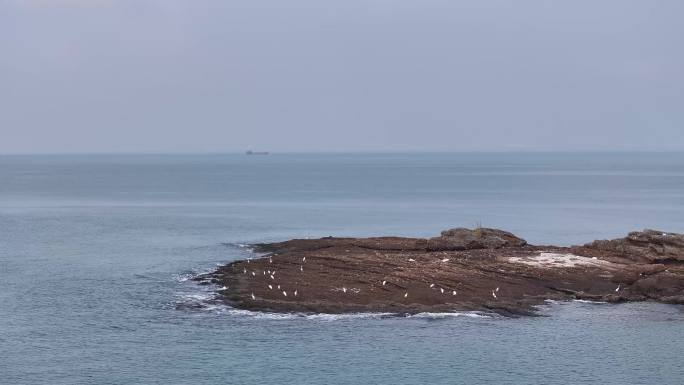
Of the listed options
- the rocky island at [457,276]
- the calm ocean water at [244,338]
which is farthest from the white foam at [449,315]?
the rocky island at [457,276]

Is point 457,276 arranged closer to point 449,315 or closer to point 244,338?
point 449,315

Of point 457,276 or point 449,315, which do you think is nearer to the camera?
point 449,315

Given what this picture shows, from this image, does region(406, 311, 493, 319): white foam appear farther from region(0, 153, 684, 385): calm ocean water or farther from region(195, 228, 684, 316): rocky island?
region(195, 228, 684, 316): rocky island

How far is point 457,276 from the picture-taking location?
76.5m

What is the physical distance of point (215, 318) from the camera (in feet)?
214

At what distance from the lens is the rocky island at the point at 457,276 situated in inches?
2753

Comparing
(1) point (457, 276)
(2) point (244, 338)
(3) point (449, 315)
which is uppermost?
(1) point (457, 276)

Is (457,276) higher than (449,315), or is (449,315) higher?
(457,276)

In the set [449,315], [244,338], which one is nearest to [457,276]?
[449,315]

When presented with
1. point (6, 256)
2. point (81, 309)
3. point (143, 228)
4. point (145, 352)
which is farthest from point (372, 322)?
point (143, 228)

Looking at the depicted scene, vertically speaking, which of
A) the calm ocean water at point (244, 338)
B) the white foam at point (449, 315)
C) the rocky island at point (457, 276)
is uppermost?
the rocky island at point (457, 276)

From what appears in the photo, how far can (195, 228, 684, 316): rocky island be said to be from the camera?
69938mm

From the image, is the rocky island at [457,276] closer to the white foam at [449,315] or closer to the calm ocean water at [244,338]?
the white foam at [449,315]

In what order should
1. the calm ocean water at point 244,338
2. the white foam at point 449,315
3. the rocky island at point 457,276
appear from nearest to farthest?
the calm ocean water at point 244,338, the white foam at point 449,315, the rocky island at point 457,276
